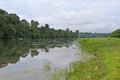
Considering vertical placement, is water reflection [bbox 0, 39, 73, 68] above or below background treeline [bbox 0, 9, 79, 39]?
below

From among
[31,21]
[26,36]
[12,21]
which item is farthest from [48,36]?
[12,21]

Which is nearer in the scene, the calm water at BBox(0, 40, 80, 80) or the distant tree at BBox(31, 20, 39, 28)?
the calm water at BBox(0, 40, 80, 80)

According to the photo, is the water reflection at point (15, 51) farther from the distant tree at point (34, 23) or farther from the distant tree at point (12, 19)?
the distant tree at point (34, 23)

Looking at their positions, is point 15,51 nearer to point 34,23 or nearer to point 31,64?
point 31,64

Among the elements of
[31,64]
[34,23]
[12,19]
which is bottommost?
[31,64]

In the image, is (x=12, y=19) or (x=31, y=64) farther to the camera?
(x=12, y=19)

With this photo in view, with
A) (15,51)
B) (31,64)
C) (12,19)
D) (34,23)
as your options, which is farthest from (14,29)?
(31,64)

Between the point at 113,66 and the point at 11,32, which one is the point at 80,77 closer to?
the point at 113,66

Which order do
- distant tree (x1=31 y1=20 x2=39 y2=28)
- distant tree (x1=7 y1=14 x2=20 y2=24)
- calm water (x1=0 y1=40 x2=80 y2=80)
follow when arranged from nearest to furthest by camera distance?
calm water (x1=0 y1=40 x2=80 y2=80) → distant tree (x1=7 y1=14 x2=20 y2=24) → distant tree (x1=31 y1=20 x2=39 y2=28)

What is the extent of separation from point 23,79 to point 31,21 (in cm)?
15038

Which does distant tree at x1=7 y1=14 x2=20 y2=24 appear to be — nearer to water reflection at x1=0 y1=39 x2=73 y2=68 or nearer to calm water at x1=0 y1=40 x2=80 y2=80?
water reflection at x1=0 y1=39 x2=73 y2=68

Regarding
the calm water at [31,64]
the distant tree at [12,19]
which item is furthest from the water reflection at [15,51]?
the distant tree at [12,19]

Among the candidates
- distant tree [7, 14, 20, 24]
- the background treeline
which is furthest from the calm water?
distant tree [7, 14, 20, 24]

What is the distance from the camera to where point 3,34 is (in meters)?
108
